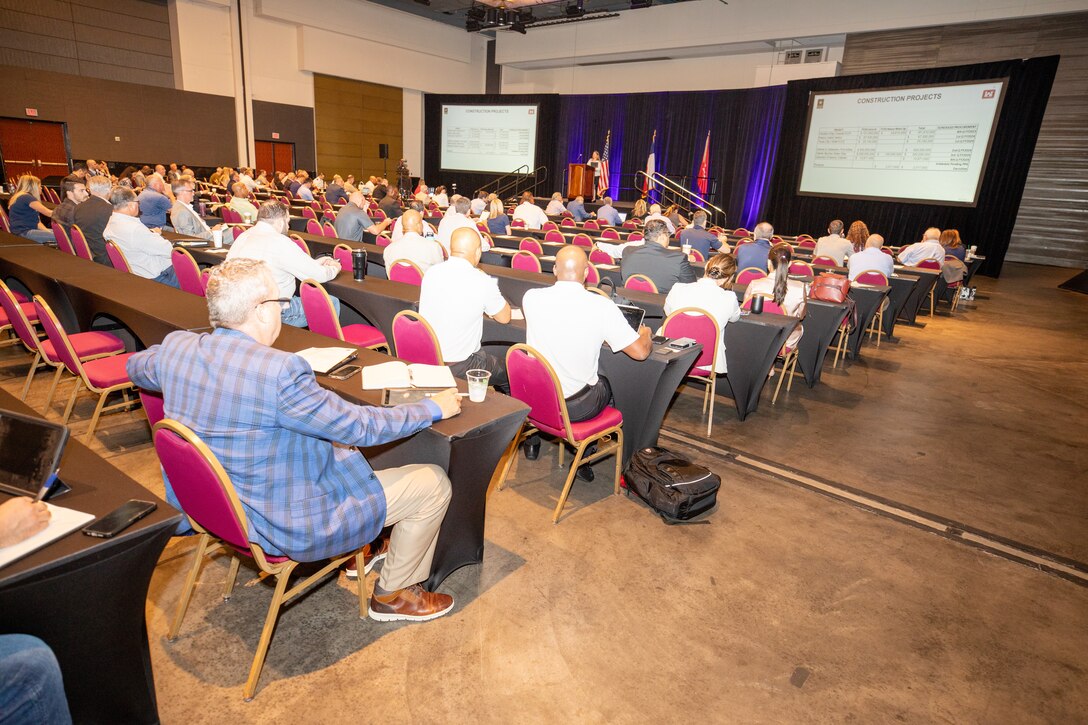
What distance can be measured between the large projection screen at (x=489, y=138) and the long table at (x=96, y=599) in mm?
19392

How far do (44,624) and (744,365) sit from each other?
3971 millimetres

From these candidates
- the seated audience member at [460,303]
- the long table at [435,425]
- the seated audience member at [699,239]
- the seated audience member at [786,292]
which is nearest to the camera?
the long table at [435,425]

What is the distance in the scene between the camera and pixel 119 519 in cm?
138

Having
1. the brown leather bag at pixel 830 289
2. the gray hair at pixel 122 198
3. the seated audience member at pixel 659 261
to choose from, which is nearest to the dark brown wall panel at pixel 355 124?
the gray hair at pixel 122 198

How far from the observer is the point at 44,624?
4.35 ft

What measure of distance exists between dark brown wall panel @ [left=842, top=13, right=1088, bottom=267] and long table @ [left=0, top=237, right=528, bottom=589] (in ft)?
50.7

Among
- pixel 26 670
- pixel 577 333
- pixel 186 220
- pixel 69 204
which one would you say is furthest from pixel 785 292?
pixel 69 204

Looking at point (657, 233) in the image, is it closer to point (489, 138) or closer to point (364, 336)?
point (364, 336)

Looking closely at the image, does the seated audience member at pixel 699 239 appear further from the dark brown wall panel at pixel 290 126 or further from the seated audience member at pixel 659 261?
the dark brown wall panel at pixel 290 126

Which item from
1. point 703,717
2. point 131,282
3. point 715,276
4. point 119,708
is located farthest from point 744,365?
point 131,282

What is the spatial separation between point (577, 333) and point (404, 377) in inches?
37.9

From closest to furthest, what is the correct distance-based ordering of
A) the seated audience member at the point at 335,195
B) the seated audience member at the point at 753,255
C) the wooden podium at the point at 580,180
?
the seated audience member at the point at 753,255 < the seated audience member at the point at 335,195 < the wooden podium at the point at 580,180

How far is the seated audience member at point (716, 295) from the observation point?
389 centimetres

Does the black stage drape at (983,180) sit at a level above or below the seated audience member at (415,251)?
above
